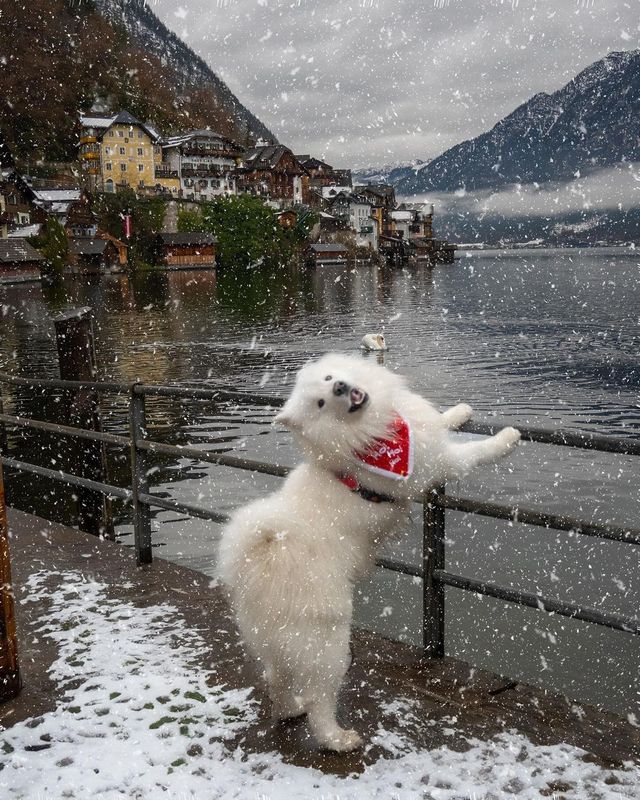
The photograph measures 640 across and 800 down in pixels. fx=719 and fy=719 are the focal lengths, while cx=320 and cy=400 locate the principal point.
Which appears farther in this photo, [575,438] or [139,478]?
[139,478]

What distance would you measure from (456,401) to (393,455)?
17.1 metres

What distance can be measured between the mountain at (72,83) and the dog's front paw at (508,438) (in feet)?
381

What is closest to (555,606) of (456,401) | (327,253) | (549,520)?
(549,520)

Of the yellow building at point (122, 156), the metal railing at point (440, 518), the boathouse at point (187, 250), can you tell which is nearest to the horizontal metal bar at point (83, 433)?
the metal railing at point (440, 518)

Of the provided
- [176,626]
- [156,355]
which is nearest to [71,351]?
[176,626]

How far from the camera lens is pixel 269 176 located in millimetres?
121688

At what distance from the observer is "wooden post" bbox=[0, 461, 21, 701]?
3625 mm

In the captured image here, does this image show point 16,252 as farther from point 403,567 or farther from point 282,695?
point 282,695

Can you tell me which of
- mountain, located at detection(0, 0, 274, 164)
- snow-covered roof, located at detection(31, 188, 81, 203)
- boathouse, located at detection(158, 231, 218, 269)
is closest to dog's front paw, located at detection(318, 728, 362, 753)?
boathouse, located at detection(158, 231, 218, 269)

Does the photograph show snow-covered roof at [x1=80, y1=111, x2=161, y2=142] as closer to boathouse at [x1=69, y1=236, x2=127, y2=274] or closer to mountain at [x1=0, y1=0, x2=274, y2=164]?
mountain at [x1=0, y1=0, x2=274, y2=164]

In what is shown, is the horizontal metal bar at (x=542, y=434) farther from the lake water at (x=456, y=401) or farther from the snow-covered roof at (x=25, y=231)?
the snow-covered roof at (x=25, y=231)

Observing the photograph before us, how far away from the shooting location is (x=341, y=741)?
10.7 ft

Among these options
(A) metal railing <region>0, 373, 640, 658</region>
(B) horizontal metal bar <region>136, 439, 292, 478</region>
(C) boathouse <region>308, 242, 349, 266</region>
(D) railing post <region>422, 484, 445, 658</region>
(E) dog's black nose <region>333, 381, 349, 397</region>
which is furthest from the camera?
(C) boathouse <region>308, 242, 349, 266</region>

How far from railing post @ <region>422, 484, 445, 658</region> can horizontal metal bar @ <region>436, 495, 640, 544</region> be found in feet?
0.36
